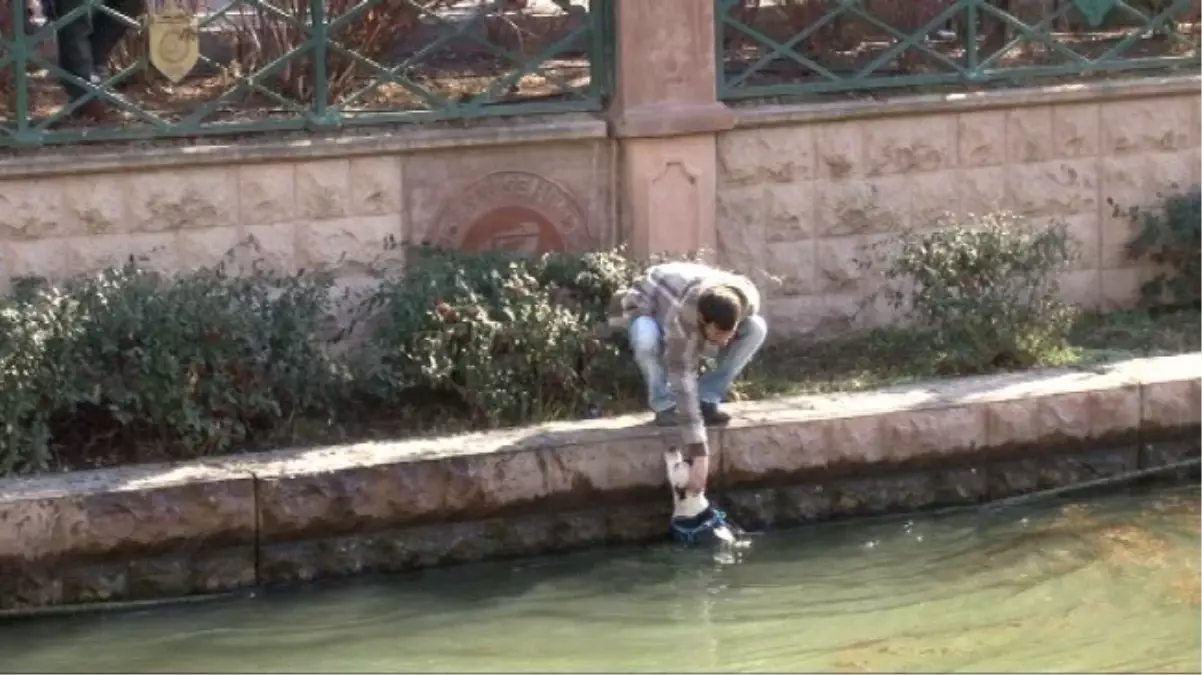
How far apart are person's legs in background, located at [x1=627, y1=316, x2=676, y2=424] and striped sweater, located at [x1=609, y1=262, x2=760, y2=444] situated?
0.18 feet

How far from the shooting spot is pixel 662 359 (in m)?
8.95

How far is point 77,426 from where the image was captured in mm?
8797

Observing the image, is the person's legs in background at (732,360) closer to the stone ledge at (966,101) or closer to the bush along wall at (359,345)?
the bush along wall at (359,345)

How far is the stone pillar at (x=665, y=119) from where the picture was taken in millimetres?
10141

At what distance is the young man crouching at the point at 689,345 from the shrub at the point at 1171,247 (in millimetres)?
2865

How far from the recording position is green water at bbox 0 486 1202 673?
759cm

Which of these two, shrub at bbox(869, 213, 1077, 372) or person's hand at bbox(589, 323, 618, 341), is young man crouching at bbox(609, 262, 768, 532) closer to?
person's hand at bbox(589, 323, 618, 341)

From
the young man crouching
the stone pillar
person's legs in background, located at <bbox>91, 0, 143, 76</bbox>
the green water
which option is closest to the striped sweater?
the young man crouching

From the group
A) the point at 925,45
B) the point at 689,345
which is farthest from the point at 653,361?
the point at 925,45

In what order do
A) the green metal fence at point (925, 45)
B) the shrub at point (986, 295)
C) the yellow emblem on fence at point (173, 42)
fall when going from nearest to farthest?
the yellow emblem on fence at point (173, 42) → the shrub at point (986, 295) → the green metal fence at point (925, 45)

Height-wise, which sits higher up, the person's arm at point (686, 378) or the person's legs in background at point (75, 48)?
the person's legs in background at point (75, 48)

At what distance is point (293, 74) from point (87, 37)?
3.30 ft

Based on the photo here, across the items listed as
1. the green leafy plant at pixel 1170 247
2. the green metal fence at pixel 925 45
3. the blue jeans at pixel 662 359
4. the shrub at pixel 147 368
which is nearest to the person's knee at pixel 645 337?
the blue jeans at pixel 662 359

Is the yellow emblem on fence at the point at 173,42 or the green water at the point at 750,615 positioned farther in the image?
the yellow emblem on fence at the point at 173,42
